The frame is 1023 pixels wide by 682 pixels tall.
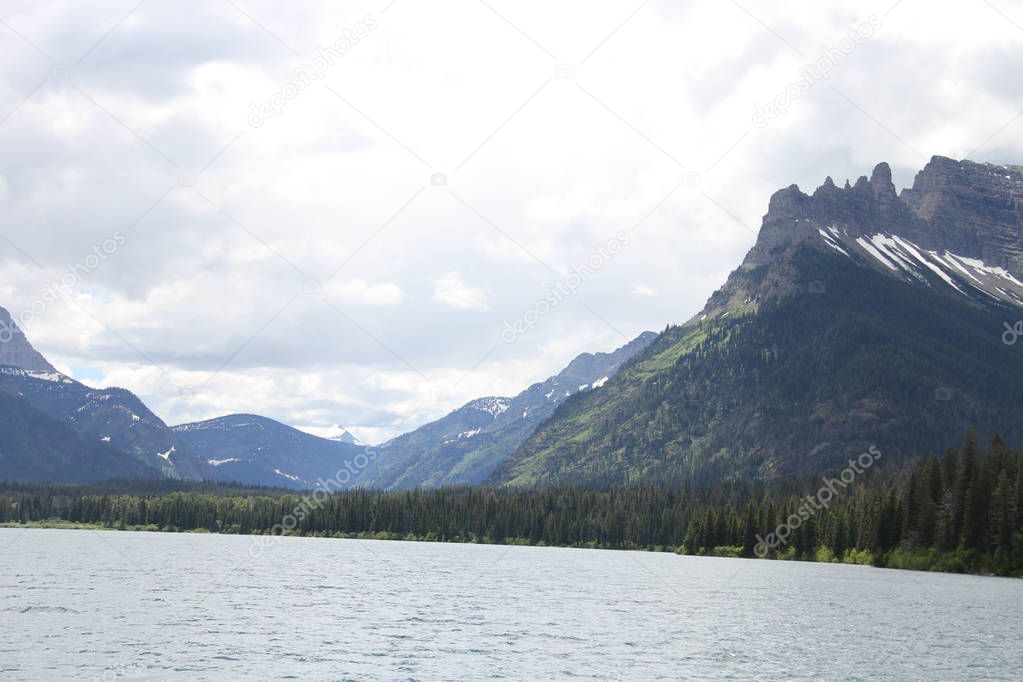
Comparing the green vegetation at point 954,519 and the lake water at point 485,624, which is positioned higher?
the green vegetation at point 954,519

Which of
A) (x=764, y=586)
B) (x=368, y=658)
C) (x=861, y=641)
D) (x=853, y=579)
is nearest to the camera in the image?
(x=368, y=658)

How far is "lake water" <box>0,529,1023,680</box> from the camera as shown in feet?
198

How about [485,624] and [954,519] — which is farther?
[954,519]

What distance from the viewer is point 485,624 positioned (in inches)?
3270

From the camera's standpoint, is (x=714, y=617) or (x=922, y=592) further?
(x=922, y=592)

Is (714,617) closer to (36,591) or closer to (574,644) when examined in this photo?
(574,644)

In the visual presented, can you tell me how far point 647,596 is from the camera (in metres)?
114

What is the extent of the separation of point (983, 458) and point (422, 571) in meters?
94.0

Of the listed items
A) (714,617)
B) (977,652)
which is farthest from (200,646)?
(977,652)

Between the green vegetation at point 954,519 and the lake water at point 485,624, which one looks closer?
the lake water at point 485,624

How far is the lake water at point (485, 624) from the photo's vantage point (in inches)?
2382

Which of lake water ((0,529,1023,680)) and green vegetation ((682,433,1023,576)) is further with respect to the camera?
green vegetation ((682,433,1023,576))

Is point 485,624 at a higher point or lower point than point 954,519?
lower

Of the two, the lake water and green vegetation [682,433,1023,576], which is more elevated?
green vegetation [682,433,1023,576]
